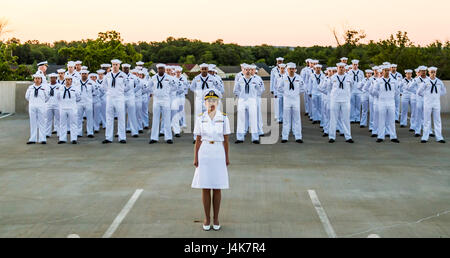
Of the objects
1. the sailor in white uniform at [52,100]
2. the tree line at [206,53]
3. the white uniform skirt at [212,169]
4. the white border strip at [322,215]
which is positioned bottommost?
the white border strip at [322,215]

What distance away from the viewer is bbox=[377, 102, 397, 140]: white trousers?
18608mm

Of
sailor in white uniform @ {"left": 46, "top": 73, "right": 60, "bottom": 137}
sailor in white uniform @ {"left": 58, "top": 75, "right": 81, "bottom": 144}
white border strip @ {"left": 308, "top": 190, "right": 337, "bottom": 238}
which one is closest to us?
white border strip @ {"left": 308, "top": 190, "right": 337, "bottom": 238}

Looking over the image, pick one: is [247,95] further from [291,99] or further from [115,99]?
[115,99]

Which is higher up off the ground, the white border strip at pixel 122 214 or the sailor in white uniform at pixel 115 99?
the sailor in white uniform at pixel 115 99

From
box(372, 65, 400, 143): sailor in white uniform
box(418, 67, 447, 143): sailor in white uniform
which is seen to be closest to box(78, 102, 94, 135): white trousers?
box(372, 65, 400, 143): sailor in white uniform

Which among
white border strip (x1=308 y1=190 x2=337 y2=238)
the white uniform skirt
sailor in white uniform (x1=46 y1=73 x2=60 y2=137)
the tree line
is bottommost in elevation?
white border strip (x1=308 y1=190 x2=337 y2=238)

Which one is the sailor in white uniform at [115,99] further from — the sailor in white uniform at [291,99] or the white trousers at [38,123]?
the sailor in white uniform at [291,99]

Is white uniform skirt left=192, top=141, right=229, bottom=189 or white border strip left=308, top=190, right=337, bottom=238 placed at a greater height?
white uniform skirt left=192, top=141, right=229, bottom=189

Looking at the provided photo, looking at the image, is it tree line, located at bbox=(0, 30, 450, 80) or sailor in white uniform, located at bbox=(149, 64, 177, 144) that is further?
tree line, located at bbox=(0, 30, 450, 80)

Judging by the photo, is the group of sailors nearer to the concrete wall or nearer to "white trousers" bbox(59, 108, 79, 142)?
"white trousers" bbox(59, 108, 79, 142)

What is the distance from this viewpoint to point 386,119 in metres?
19.0

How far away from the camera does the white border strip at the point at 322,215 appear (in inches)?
345

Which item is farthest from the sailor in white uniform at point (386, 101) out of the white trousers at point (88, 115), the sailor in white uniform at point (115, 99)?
the white trousers at point (88, 115)
